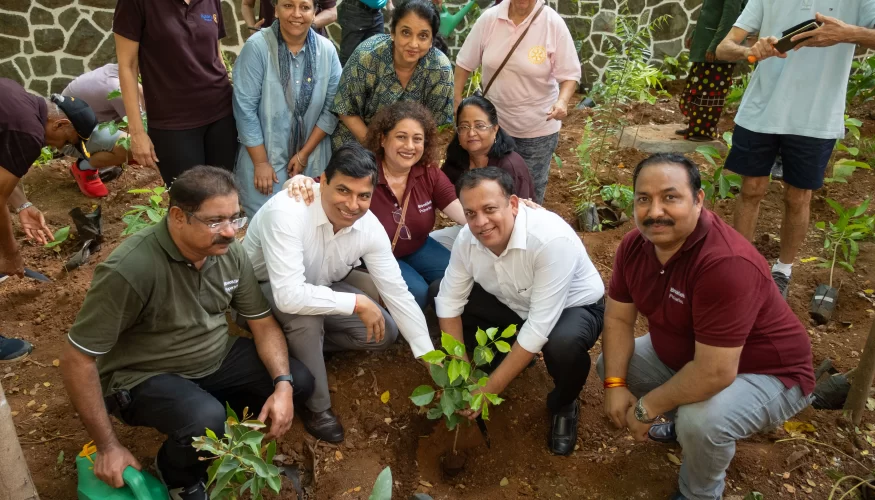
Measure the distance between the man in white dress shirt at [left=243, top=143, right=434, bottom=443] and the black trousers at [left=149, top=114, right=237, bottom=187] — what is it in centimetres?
69

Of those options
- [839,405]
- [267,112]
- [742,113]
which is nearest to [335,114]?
[267,112]

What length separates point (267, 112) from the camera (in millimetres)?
3172

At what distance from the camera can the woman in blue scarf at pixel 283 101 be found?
3.09 meters

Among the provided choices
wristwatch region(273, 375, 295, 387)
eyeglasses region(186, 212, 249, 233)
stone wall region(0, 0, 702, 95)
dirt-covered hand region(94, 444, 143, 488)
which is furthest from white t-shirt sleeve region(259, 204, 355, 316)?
stone wall region(0, 0, 702, 95)

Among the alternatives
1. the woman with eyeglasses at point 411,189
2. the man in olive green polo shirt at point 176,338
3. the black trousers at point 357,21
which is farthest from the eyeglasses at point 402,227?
the black trousers at point 357,21

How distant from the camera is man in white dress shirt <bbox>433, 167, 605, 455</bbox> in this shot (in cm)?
249

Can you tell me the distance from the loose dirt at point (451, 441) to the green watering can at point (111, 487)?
0.37 m

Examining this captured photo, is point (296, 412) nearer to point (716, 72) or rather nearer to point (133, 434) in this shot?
point (133, 434)

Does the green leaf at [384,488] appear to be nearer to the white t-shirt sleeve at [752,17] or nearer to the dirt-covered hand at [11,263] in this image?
the dirt-covered hand at [11,263]

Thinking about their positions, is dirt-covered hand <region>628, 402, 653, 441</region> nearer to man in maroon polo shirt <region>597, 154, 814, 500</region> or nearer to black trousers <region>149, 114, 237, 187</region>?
man in maroon polo shirt <region>597, 154, 814, 500</region>

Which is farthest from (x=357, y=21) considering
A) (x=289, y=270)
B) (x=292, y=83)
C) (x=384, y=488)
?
(x=384, y=488)

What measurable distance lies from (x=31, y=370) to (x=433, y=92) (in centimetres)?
235

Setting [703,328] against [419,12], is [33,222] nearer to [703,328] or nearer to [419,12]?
[419,12]

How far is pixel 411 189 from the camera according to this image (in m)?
3.10
